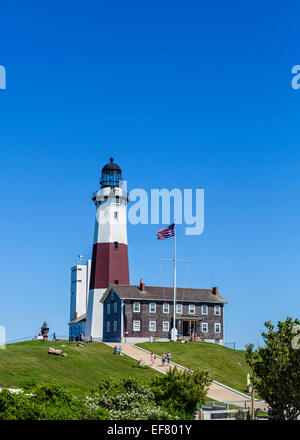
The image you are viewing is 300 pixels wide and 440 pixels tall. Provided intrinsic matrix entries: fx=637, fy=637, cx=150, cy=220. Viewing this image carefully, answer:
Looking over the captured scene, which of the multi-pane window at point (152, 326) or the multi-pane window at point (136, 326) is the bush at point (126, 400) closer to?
the multi-pane window at point (136, 326)

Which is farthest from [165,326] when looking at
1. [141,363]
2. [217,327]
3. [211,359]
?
[141,363]

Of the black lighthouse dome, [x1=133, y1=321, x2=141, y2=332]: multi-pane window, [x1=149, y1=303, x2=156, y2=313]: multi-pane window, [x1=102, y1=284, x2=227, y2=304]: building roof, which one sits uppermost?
the black lighthouse dome

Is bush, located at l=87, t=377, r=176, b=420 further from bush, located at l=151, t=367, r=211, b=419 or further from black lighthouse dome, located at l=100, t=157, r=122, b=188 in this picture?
black lighthouse dome, located at l=100, t=157, r=122, b=188

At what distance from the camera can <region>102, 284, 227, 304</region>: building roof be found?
73375mm

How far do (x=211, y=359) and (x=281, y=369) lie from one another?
37396mm

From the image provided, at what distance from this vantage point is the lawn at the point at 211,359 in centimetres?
5805

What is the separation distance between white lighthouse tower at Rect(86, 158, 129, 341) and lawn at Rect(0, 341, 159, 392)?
1740cm

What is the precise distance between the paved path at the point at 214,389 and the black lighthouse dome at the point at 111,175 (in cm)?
2248

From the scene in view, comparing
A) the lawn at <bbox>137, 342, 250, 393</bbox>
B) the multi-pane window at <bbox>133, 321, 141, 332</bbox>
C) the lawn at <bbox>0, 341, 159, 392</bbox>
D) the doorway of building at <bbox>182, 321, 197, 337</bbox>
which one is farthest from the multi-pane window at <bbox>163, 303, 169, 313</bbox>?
the lawn at <bbox>0, 341, 159, 392</bbox>

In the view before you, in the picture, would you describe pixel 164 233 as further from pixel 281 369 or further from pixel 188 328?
pixel 281 369

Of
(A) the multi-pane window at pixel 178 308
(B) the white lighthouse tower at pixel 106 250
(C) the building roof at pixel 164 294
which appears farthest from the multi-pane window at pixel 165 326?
(B) the white lighthouse tower at pixel 106 250

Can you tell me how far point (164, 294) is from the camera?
75.4 metres

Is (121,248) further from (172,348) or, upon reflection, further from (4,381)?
(4,381)
